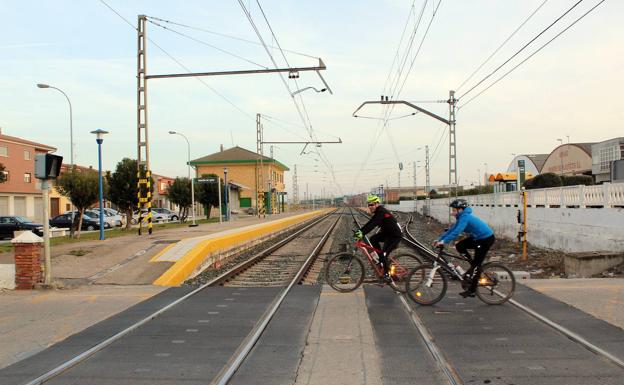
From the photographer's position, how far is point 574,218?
53.3 feet

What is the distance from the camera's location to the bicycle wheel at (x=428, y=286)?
8.39 metres

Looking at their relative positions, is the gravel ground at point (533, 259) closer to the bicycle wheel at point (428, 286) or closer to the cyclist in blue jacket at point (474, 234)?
the cyclist in blue jacket at point (474, 234)

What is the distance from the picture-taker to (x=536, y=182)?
39406 millimetres

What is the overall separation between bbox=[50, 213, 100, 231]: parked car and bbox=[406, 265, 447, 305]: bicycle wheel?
33394mm

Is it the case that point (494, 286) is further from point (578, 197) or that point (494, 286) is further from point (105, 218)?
point (105, 218)

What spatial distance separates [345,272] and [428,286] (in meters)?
1.91

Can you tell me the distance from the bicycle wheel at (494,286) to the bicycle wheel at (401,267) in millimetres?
1147

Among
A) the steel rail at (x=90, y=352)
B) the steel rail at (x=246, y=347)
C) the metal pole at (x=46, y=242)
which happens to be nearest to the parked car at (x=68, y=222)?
the metal pole at (x=46, y=242)

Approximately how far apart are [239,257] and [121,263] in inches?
263

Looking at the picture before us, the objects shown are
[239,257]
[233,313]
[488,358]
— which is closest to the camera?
[488,358]

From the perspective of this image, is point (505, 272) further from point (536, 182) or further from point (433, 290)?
point (536, 182)

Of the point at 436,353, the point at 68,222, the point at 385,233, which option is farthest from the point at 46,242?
the point at 68,222

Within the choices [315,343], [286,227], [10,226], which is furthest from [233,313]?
[286,227]

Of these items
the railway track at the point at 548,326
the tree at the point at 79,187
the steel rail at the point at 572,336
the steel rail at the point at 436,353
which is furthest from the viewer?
the tree at the point at 79,187
